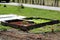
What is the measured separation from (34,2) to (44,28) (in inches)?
529

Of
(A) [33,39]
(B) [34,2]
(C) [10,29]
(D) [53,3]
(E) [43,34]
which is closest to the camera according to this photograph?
(A) [33,39]

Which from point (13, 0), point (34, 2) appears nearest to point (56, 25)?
point (34, 2)

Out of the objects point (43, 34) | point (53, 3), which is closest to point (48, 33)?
point (43, 34)

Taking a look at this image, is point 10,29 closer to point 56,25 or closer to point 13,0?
point 56,25

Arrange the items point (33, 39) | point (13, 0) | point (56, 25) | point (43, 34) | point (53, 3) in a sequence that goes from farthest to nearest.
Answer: point (13, 0) < point (53, 3) < point (56, 25) < point (43, 34) < point (33, 39)

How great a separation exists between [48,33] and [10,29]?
6.05 feet

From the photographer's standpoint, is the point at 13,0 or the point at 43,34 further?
the point at 13,0

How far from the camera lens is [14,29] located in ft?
31.4

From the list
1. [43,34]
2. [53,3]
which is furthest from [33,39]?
[53,3]

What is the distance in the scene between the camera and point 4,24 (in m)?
10.5

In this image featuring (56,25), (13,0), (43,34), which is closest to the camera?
(43,34)

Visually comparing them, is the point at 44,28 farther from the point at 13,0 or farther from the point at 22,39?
the point at 13,0

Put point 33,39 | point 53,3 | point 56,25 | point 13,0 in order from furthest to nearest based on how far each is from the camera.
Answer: point 13,0, point 53,3, point 56,25, point 33,39

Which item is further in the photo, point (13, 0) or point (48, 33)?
point (13, 0)
